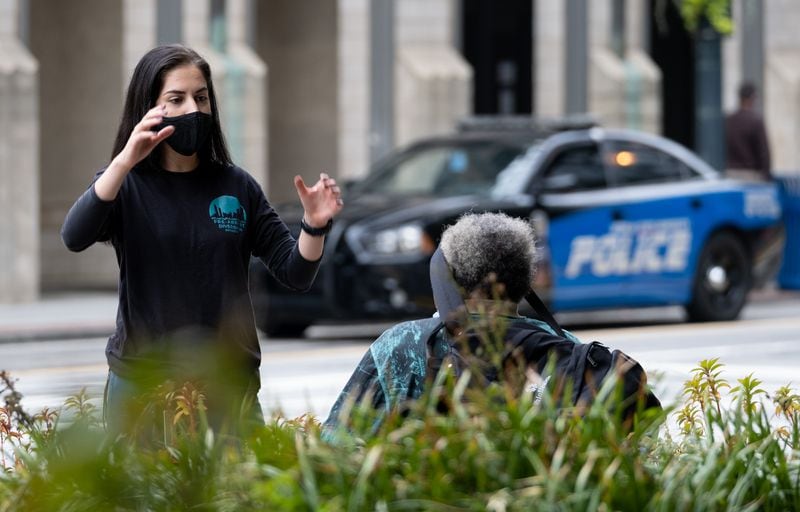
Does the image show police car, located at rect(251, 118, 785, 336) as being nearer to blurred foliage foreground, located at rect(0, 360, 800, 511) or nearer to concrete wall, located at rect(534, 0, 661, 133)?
concrete wall, located at rect(534, 0, 661, 133)

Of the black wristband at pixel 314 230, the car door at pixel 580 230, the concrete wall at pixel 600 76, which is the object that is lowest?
the car door at pixel 580 230

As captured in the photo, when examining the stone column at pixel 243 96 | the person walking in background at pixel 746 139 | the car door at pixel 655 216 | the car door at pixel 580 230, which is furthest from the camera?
the stone column at pixel 243 96

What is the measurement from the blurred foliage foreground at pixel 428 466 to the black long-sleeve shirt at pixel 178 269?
524mm

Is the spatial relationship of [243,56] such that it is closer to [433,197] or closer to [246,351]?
[433,197]

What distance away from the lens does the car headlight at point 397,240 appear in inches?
542

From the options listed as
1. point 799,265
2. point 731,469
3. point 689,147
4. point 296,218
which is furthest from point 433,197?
point 689,147

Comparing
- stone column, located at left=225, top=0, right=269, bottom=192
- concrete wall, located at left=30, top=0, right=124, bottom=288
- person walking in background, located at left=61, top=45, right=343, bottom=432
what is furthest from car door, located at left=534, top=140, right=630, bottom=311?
person walking in background, located at left=61, top=45, right=343, bottom=432

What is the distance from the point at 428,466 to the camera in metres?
3.49

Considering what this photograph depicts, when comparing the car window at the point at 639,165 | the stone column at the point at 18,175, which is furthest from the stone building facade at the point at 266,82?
the car window at the point at 639,165

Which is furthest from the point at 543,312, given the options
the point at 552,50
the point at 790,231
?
the point at 552,50

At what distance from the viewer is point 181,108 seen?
15.4 ft

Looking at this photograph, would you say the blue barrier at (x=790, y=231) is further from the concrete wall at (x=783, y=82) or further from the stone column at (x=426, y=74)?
the concrete wall at (x=783, y=82)

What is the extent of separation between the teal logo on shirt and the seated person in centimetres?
50

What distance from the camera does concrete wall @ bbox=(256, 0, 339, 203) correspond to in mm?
23984
